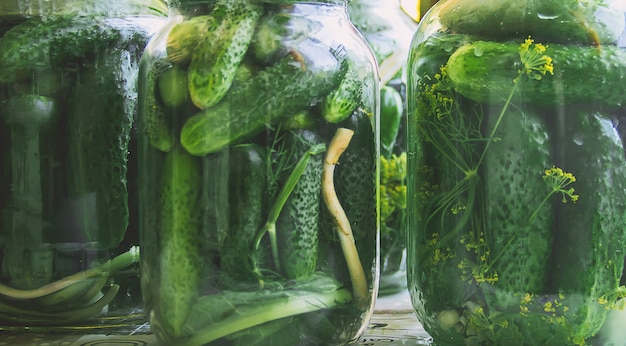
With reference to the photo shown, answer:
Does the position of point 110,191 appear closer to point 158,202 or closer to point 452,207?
point 158,202

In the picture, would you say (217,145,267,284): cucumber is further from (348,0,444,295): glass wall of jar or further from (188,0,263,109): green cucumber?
(348,0,444,295): glass wall of jar

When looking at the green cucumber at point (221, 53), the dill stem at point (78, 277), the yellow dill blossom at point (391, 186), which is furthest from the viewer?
the yellow dill blossom at point (391, 186)

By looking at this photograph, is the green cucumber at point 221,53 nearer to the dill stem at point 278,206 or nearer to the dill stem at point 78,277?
the dill stem at point 278,206

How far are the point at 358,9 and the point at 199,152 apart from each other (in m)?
0.40

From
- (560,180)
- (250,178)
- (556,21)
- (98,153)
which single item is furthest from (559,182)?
(98,153)

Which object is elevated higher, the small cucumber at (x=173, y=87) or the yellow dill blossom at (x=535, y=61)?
the yellow dill blossom at (x=535, y=61)

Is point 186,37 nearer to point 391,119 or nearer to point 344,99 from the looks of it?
point 344,99

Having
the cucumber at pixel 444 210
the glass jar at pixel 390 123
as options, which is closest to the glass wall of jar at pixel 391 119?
the glass jar at pixel 390 123

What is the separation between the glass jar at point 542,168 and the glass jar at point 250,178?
4.1 inches

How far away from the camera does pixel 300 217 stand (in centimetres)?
60

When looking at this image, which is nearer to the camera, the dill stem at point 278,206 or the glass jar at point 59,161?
the dill stem at point 278,206

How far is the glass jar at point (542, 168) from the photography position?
1.96 feet

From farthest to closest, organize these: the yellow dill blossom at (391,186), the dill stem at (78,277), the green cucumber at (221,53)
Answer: the yellow dill blossom at (391,186) < the dill stem at (78,277) < the green cucumber at (221,53)

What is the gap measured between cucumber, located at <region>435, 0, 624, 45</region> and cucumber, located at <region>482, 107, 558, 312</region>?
6 cm
